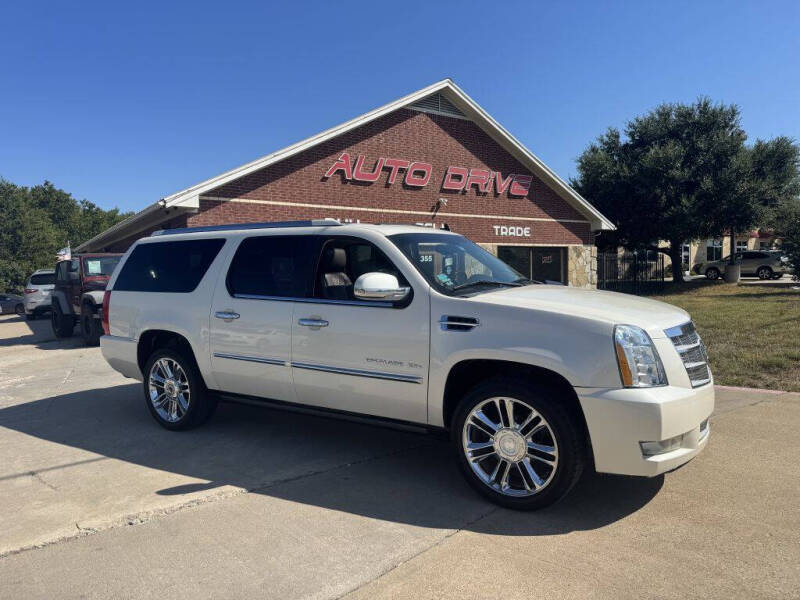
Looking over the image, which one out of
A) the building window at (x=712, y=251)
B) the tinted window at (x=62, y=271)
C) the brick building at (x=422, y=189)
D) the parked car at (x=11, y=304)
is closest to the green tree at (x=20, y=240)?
the parked car at (x=11, y=304)

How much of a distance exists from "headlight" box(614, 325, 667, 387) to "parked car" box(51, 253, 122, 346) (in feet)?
37.2

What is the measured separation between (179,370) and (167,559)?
2.67 meters

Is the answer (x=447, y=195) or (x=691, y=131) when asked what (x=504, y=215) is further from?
(x=691, y=131)

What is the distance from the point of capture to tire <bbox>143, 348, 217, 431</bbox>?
5.65 m

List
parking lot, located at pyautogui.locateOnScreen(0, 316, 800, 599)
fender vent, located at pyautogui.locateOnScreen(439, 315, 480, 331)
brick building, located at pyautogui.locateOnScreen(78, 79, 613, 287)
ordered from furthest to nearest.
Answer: brick building, located at pyautogui.locateOnScreen(78, 79, 613, 287)
fender vent, located at pyautogui.locateOnScreen(439, 315, 480, 331)
parking lot, located at pyautogui.locateOnScreen(0, 316, 800, 599)

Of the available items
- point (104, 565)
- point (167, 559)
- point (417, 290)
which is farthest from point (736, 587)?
point (104, 565)

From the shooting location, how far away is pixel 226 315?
17.3ft

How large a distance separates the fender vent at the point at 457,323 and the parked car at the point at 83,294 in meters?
10.3

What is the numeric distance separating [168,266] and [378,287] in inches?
111

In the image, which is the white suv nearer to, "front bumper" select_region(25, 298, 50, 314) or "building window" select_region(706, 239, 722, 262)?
"front bumper" select_region(25, 298, 50, 314)

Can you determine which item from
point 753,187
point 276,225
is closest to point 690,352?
point 276,225

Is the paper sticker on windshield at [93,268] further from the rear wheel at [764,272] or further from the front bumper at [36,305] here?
the rear wheel at [764,272]

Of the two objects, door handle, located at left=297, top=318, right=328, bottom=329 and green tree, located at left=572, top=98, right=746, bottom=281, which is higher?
green tree, located at left=572, top=98, right=746, bottom=281

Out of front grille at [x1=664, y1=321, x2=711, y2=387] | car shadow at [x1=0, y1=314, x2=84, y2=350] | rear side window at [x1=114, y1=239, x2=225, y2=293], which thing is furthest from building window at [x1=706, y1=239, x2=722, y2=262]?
rear side window at [x1=114, y1=239, x2=225, y2=293]
